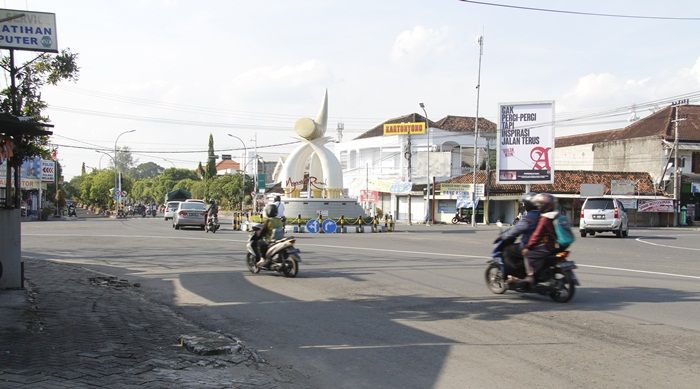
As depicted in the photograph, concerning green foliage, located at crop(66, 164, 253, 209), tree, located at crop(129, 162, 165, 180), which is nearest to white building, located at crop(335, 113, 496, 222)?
green foliage, located at crop(66, 164, 253, 209)

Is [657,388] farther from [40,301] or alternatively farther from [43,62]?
[43,62]

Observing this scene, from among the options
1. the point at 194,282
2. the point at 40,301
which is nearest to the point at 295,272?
the point at 194,282

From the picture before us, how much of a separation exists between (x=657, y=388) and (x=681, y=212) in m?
49.9

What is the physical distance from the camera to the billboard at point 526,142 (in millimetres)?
36781

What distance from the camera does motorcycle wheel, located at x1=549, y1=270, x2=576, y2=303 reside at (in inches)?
381

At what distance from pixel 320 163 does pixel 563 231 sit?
32.9 metres

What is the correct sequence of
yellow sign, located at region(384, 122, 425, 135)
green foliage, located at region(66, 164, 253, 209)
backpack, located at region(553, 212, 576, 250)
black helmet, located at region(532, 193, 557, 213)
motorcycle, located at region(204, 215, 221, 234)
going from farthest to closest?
1. green foliage, located at region(66, 164, 253, 209)
2. yellow sign, located at region(384, 122, 425, 135)
3. motorcycle, located at region(204, 215, 221, 234)
4. black helmet, located at region(532, 193, 557, 213)
5. backpack, located at region(553, 212, 576, 250)

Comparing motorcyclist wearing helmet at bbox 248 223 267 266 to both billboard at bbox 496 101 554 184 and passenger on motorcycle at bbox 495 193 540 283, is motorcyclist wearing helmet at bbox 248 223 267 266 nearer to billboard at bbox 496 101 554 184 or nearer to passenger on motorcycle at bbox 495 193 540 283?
passenger on motorcycle at bbox 495 193 540 283

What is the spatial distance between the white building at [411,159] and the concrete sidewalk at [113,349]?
4723cm

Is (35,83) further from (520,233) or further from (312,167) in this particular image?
(312,167)

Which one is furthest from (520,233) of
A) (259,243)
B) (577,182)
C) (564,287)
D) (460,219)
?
(577,182)

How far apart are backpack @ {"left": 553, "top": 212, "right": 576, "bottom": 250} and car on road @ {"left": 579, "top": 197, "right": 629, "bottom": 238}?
19.9 m

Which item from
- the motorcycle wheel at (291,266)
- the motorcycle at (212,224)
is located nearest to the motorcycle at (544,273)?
the motorcycle wheel at (291,266)

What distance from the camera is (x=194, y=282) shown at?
40.3ft
